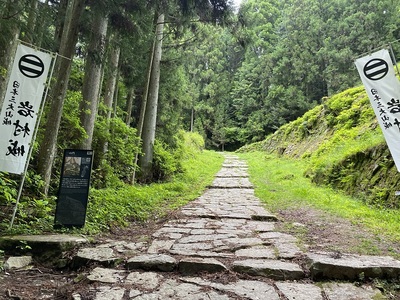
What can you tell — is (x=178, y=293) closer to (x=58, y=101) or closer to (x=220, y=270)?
(x=220, y=270)

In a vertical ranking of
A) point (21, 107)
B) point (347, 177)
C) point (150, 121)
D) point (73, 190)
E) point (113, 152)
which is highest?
point (150, 121)

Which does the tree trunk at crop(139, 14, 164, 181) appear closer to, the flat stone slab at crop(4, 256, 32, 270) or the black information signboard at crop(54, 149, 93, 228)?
the black information signboard at crop(54, 149, 93, 228)

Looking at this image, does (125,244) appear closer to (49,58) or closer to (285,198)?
(49,58)

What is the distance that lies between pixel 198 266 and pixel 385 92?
338 cm

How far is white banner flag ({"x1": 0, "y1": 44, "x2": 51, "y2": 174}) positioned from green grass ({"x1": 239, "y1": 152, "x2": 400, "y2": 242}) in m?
4.60

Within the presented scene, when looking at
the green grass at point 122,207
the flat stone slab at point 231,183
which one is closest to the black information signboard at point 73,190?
the green grass at point 122,207

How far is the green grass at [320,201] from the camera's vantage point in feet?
15.7

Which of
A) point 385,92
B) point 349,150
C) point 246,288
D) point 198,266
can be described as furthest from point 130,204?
point 349,150

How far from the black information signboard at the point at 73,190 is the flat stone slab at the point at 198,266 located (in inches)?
72.6

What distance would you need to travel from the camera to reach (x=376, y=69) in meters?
4.13

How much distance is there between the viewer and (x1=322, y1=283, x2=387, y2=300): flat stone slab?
242cm

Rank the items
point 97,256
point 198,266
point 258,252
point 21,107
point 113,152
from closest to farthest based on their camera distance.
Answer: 1. point 198,266
2. point 97,256
3. point 258,252
4. point 21,107
5. point 113,152

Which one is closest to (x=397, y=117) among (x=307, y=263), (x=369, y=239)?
(x=369, y=239)

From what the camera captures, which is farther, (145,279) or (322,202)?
(322,202)
